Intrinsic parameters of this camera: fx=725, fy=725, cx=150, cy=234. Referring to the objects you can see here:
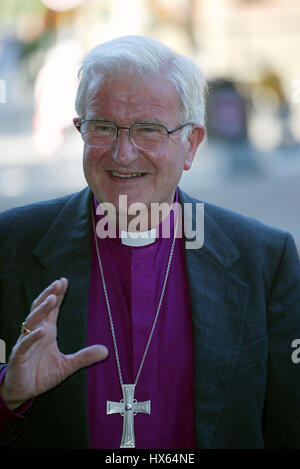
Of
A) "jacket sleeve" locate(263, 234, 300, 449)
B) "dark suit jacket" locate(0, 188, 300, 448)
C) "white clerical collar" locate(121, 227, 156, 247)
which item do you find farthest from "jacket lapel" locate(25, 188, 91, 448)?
"jacket sleeve" locate(263, 234, 300, 449)

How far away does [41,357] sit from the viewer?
1.82m

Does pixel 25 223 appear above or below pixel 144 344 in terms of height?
above

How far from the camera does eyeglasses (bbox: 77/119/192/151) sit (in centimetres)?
205

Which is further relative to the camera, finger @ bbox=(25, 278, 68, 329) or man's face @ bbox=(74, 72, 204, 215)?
man's face @ bbox=(74, 72, 204, 215)

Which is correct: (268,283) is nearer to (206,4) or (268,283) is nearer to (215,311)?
(215,311)

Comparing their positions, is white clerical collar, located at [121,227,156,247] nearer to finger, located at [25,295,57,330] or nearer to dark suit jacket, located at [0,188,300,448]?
dark suit jacket, located at [0,188,300,448]

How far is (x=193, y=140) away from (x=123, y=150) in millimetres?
314

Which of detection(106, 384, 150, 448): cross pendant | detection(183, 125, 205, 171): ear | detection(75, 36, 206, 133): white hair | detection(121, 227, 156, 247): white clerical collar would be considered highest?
detection(75, 36, 206, 133): white hair

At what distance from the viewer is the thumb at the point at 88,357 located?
1.77 metres

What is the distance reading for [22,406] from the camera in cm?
190

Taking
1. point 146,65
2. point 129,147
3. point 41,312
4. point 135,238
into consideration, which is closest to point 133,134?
point 129,147

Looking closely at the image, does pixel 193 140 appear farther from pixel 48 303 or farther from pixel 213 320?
pixel 48 303

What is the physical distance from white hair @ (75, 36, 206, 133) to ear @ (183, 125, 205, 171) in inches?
1.4

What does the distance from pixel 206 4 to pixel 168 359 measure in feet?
68.9
